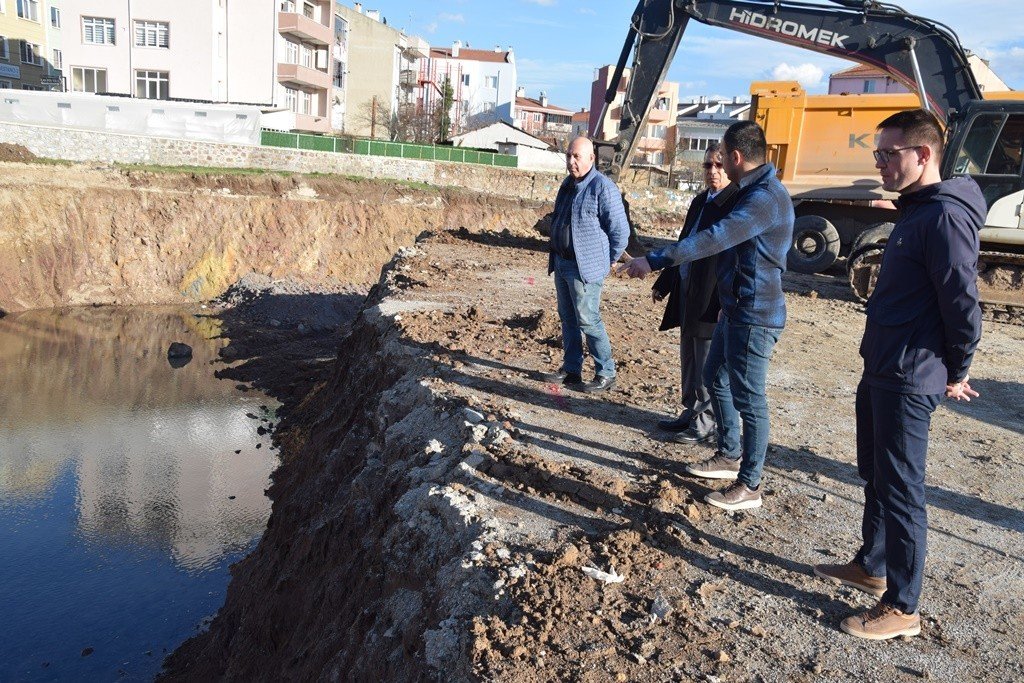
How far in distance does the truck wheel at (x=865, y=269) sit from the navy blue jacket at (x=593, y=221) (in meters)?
7.09

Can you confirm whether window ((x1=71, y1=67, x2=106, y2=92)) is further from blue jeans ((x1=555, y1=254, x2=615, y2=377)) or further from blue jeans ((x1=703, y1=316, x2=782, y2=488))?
blue jeans ((x1=703, y1=316, x2=782, y2=488))

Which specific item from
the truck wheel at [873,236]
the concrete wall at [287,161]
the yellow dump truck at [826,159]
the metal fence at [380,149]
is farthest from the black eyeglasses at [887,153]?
the metal fence at [380,149]

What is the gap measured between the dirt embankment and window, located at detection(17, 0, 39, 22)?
43190mm

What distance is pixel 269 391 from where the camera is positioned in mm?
14844

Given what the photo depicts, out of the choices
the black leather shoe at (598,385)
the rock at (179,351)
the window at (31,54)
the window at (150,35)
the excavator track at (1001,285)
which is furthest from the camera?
the window at (31,54)

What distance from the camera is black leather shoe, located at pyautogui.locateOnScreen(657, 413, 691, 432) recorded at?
5.63 meters

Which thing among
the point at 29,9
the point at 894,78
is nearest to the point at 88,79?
the point at 29,9

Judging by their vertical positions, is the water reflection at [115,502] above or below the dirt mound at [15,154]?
below

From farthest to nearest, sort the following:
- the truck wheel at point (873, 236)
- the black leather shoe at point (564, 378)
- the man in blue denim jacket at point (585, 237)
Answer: the truck wheel at point (873, 236)
the black leather shoe at point (564, 378)
the man in blue denim jacket at point (585, 237)

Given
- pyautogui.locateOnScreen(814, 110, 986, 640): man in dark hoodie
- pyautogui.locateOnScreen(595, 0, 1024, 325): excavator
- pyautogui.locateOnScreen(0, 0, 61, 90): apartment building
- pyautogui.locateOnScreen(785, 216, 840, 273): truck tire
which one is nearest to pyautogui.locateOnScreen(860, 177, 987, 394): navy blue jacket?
pyautogui.locateOnScreen(814, 110, 986, 640): man in dark hoodie

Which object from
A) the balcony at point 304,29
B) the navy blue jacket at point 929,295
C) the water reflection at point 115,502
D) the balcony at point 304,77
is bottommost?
the water reflection at point 115,502

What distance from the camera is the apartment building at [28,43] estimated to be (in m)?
39.7

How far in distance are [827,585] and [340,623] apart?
8.89 ft

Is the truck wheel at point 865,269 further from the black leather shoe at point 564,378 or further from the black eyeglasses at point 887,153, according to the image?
the black eyeglasses at point 887,153
